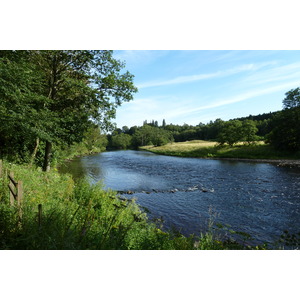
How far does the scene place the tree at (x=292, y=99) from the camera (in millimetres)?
42688

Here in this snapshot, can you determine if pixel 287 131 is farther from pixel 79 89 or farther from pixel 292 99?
pixel 79 89

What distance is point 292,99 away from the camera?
4319cm

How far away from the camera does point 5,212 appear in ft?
16.1

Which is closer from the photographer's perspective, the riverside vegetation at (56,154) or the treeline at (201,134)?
the riverside vegetation at (56,154)

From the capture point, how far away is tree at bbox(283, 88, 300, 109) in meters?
42.7

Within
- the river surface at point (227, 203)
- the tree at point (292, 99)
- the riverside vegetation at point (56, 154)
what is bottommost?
the river surface at point (227, 203)

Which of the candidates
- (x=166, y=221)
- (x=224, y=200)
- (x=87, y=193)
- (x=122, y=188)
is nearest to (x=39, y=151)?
(x=122, y=188)

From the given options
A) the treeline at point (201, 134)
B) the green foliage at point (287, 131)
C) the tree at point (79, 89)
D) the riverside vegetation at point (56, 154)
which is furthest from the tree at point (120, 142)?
the tree at point (79, 89)

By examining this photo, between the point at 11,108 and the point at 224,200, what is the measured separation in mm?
12772

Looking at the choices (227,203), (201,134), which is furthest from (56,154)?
(201,134)

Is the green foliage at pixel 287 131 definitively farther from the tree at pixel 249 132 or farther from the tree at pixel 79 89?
the tree at pixel 79 89

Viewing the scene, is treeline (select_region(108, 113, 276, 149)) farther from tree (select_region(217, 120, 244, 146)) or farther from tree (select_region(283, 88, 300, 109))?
tree (select_region(283, 88, 300, 109))
